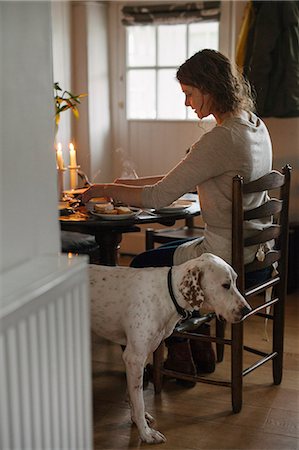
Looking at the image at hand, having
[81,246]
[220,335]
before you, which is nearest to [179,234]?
[81,246]

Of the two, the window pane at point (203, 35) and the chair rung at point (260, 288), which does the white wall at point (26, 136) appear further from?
the window pane at point (203, 35)

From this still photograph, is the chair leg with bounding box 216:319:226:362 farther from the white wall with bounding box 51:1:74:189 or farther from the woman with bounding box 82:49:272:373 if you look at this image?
the white wall with bounding box 51:1:74:189

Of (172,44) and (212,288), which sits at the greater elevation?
(172,44)

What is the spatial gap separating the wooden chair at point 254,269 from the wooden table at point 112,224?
0.32m

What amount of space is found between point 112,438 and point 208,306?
61 cm

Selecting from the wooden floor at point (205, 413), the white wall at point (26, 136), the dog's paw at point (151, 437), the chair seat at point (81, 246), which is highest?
the white wall at point (26, 136)

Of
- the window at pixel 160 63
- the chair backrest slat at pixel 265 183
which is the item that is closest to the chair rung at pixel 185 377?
the chair backrest slat at pixel 265 183

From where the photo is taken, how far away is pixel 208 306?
2.15 metres

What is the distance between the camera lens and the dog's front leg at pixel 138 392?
2.18 meters

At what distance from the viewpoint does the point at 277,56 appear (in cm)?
388

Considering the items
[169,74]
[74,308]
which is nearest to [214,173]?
Answer: [74,308]

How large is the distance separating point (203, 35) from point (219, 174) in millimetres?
2310

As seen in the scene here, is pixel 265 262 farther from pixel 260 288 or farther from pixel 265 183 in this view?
pixel 265 183

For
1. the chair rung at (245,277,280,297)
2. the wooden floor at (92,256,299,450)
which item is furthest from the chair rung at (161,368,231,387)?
the chair rung at (245,277,280,297)
